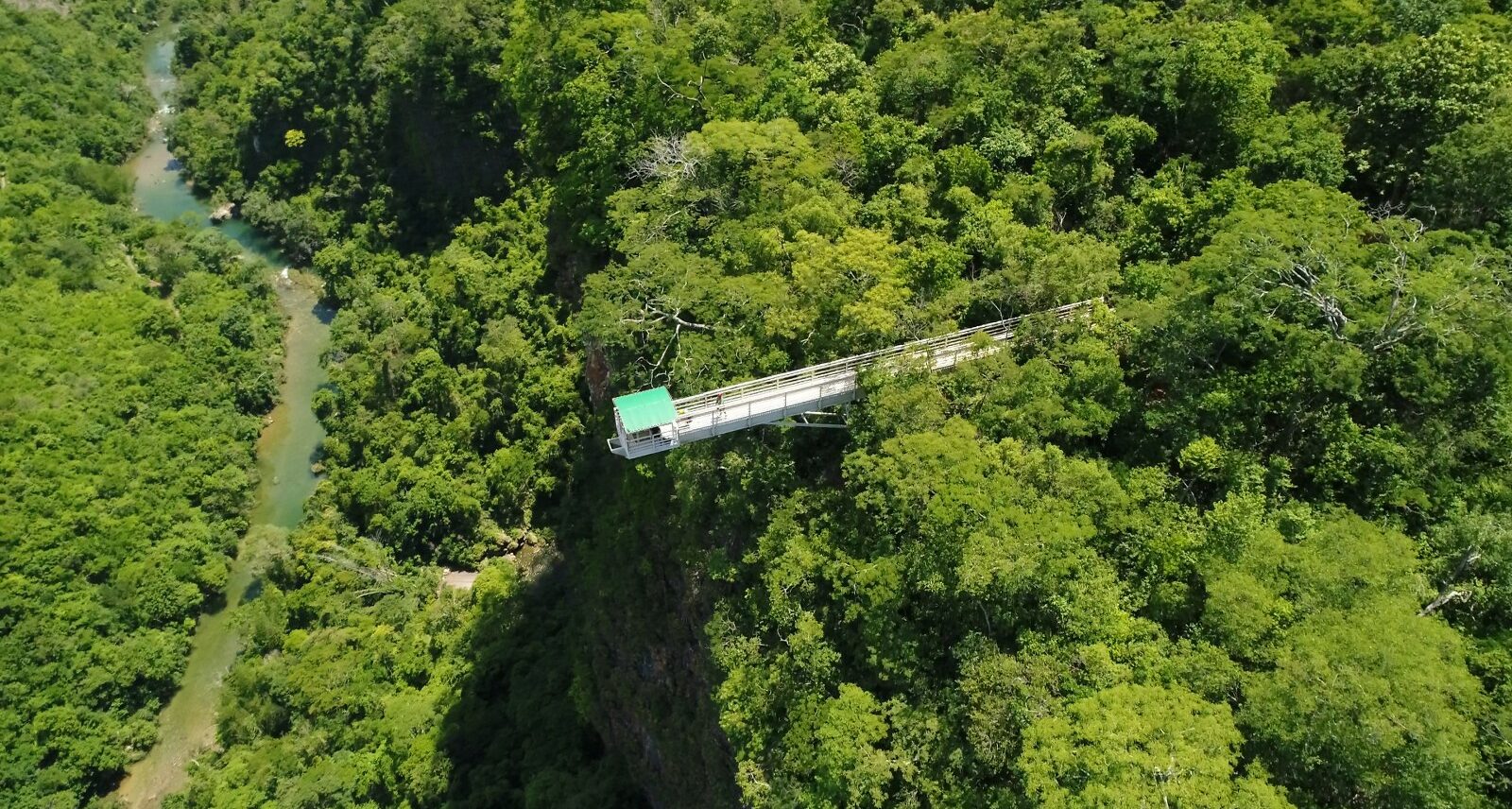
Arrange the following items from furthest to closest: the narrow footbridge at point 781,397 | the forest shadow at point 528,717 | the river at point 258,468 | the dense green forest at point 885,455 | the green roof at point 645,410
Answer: the river at point 258,468 < the forest shadow at point 528,717 < the narrow footbridge at point 781,397 < the green roof at point 645,410 < the dense green forest at point 885,455

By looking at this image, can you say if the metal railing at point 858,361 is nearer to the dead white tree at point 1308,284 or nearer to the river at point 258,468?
the dead white tree at point 1308,284

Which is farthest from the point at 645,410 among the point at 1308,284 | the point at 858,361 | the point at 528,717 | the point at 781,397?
the point at 528,717

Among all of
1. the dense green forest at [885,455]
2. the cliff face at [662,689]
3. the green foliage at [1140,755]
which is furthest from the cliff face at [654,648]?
the green foliage at [1140,755]

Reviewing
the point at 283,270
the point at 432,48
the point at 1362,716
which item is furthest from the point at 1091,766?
the point at 283,270

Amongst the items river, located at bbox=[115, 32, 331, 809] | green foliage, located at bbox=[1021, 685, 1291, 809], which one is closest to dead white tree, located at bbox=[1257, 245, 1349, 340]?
green foliage, located at bbox=[1021, 685, 1291, 809]

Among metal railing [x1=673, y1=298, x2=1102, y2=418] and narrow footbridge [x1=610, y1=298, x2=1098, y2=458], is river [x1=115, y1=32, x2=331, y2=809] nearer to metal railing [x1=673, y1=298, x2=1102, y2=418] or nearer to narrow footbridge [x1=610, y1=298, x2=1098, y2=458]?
narrow footbridge [x1=610, y1=298, x2=1098, y2=458]
